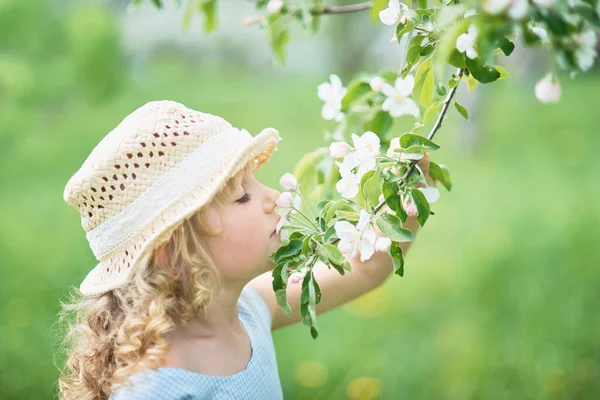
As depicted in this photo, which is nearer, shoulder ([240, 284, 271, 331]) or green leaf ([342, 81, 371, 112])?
green leaf ([342, 81, 371, 112])

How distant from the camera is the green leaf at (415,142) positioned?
0.99 m

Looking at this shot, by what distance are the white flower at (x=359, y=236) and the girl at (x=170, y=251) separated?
0.22 m

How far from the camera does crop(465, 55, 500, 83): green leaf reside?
0.97m

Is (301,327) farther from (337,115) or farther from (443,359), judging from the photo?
(337,115)

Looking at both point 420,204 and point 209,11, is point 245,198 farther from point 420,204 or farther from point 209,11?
point 209,11

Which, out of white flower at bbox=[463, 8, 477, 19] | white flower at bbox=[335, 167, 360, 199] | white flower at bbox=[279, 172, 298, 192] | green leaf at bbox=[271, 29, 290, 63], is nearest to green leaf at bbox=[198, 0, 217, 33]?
green leaf at bbox=[271, 29, 290, 63]

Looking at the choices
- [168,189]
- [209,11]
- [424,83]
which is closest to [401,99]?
[424,83]

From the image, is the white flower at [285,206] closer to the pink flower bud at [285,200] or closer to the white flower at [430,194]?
the pink flower bud at [285,200]

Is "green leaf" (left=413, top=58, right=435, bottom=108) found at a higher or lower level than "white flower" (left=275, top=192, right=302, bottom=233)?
higher

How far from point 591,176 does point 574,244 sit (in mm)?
738

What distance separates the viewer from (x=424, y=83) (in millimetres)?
1070

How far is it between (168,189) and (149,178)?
0.11 feet

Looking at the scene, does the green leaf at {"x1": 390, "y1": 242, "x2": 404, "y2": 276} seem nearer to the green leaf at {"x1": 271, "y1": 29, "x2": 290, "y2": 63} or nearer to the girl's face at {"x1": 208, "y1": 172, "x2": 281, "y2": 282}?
the girl's face at {"x1": 208, "y1": 172, "x2": 281, "y2": 282}

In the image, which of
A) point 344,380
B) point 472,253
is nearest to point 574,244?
point 472,253
